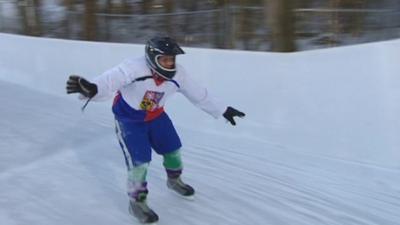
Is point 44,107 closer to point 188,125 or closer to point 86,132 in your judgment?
point 86,132

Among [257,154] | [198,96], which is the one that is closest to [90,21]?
[257,154]

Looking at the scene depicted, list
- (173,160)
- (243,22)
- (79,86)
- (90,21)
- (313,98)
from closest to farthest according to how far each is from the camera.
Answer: (79,86), (173,160), (313,98), (243,22), (90,21)

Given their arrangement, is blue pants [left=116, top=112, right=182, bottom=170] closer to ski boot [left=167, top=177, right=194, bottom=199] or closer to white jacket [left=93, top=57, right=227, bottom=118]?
white jacket [left=93, top=57, right=227, bottom=118]

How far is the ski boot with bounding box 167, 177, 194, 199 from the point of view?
16.9ft

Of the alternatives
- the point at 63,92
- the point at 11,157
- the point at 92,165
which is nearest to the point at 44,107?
the point at 63,92

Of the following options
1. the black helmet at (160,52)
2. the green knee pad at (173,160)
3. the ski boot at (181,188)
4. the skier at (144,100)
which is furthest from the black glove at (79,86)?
the ski boot at (181,188)

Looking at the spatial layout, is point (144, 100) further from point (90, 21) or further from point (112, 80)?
point (90, 21)

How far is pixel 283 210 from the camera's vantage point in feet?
16.1

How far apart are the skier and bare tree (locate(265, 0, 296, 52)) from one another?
9.67 ft

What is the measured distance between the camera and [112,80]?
430cm

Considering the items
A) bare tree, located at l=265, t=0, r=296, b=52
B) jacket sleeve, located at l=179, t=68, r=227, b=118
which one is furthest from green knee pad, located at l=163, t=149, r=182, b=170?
bare tree, located at l=265, t=0, r=296, b=52

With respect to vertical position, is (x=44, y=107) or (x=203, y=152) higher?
(x=44, y=107)

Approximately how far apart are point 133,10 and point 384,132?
7.05m

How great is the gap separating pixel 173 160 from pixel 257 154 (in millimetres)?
1689
